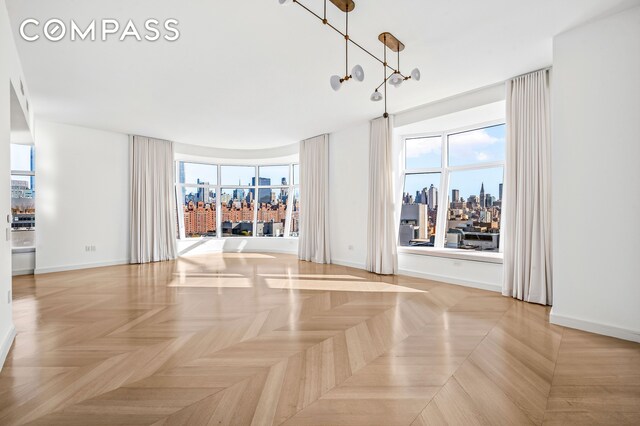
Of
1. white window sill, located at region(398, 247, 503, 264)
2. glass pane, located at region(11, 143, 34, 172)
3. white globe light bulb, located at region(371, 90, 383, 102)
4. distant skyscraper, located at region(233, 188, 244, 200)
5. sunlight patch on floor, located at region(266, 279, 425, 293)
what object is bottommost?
sunlight patch on floor, located at region(266, 279, 425, 293)

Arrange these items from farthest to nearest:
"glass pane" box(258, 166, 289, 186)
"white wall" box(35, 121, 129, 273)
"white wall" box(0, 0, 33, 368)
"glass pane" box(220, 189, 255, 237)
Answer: "glass pane" box(220, 189, 255, 237) < "glass pane" box(258, 166, 289, 186) < "white wall" box(35, 121, 129, 273) < "white wall" box(0, 0, 33, 368)

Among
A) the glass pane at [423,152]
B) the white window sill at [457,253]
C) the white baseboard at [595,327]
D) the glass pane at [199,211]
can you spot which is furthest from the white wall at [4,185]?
the glass pane at [199,211]

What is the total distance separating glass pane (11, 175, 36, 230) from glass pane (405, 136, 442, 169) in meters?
6.59

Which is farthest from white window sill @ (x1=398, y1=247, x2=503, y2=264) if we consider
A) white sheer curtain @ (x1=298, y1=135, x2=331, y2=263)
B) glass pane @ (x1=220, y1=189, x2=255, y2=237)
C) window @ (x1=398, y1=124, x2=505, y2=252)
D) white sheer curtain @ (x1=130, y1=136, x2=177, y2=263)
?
white sheer curtain @ (x1=130, y1=136, x2=177, y2=263)

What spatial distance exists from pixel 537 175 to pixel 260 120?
4241 millimetres

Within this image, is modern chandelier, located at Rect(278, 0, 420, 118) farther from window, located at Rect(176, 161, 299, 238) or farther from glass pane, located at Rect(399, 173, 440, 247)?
window, located at Rect(176, 161, 299, 238)

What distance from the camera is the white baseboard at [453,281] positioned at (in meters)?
4.29

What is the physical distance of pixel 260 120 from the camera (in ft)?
18.5

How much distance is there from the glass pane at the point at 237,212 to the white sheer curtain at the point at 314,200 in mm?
2167

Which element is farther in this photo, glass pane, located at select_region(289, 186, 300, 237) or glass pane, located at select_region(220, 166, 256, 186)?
glass pane, located at select_region(220, 166, 256, 186)

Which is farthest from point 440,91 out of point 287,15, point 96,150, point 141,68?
point 96,150

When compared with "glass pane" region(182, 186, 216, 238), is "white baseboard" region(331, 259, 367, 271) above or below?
below

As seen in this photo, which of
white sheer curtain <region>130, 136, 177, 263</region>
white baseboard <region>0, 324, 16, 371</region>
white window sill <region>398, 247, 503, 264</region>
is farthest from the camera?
white sheer curtain <region>130, 136, 177, 263</region>

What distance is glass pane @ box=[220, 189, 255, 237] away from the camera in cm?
870
